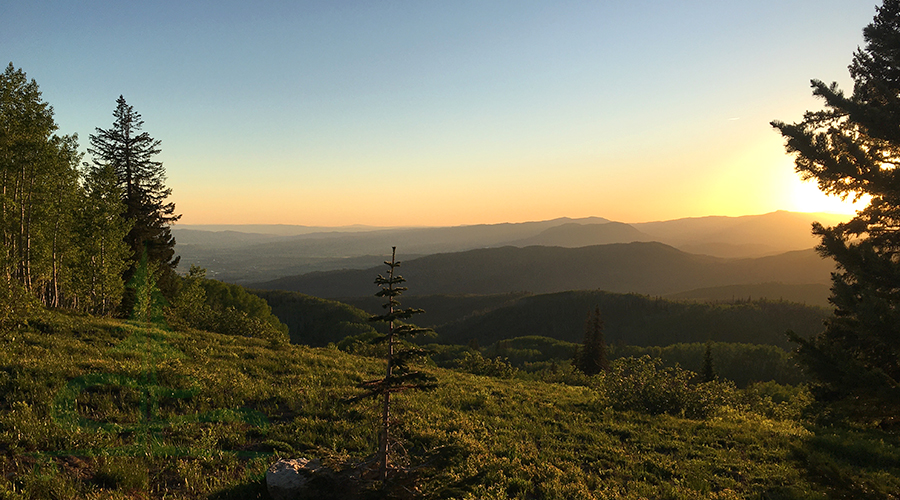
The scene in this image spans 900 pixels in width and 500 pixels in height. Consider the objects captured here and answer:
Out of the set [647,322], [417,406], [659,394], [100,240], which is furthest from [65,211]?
[647,322]

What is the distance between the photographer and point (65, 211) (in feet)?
89.9

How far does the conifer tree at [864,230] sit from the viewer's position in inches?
251

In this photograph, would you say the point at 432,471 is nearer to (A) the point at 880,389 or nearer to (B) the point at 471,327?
(A) the point at 880,389

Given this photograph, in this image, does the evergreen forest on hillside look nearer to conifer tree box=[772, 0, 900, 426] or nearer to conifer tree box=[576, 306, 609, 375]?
conifer tree box=[772, 0, 900, 426]

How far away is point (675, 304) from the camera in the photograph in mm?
177625

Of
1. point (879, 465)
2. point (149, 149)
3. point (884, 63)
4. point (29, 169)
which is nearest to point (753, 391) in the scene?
point (879, 465)

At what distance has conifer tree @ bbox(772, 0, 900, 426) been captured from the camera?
6.38 metres

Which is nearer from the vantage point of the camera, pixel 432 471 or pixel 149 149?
pixel 432 471

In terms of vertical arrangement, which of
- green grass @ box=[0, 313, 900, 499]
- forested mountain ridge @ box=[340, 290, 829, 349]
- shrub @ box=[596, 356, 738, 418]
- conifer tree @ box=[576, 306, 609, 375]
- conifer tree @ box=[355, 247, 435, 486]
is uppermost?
conifer tree @ box=[355, 247, 435, 486]

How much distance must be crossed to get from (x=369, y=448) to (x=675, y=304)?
7825 inches

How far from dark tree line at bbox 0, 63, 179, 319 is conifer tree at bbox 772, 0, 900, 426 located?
25.5m

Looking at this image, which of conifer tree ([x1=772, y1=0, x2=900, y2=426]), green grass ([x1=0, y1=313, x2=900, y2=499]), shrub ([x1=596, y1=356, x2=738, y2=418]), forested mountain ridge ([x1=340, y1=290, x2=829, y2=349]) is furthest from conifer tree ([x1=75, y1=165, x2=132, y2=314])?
forested mountain ridge ([x1=340, y1=290, x2=829, y2=349])

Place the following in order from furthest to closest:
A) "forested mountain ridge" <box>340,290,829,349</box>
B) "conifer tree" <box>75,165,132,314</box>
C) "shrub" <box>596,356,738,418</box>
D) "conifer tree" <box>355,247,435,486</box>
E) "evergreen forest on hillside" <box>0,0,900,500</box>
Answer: "forested mountain ridge" <box>340,290,829,349</box> < "conifer tree" <box>75,165,132,314</box> < "shrub" <box>596,356,738,418</box> < "evergreen forest on hillside" <box>0,0,900,500</box> < "conifer tree" <box>355,247,435,486</box>

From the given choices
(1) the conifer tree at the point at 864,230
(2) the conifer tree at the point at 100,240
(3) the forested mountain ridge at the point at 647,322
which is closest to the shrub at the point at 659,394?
(1) the conifer tree at the point at 864,230
